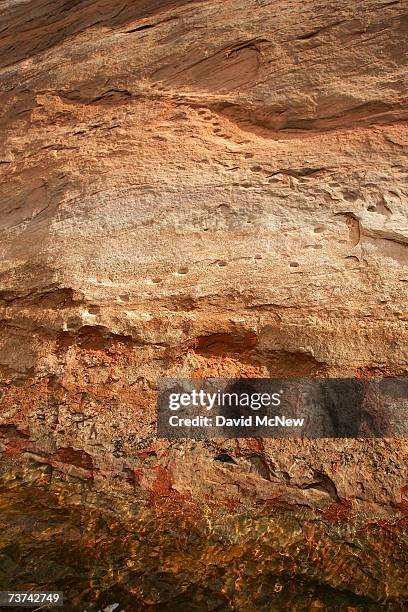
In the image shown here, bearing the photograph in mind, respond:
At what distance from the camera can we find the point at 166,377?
447 centimetres

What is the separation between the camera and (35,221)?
5.54m

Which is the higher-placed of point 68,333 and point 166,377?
point 68,333

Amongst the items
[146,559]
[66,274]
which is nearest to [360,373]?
[146,559]

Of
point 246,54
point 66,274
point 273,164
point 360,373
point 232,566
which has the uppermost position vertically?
point 246,54

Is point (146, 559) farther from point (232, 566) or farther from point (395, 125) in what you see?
point (395, 125)

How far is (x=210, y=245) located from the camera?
15.9 ft

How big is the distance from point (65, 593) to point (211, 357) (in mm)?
1888

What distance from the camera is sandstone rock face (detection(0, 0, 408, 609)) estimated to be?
13.9 ft

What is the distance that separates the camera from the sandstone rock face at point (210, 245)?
423 cm

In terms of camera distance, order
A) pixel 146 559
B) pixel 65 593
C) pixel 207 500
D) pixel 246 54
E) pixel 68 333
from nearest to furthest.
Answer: pixel 65 593 < pixel 146 559 < pixel 207 500 < pixel 68 333 < pixel 246 54

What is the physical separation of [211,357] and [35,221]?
226 cm

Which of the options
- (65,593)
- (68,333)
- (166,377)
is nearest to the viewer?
(65,593)

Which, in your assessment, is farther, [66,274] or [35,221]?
[35,221]

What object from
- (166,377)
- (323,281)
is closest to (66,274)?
(166,377)
